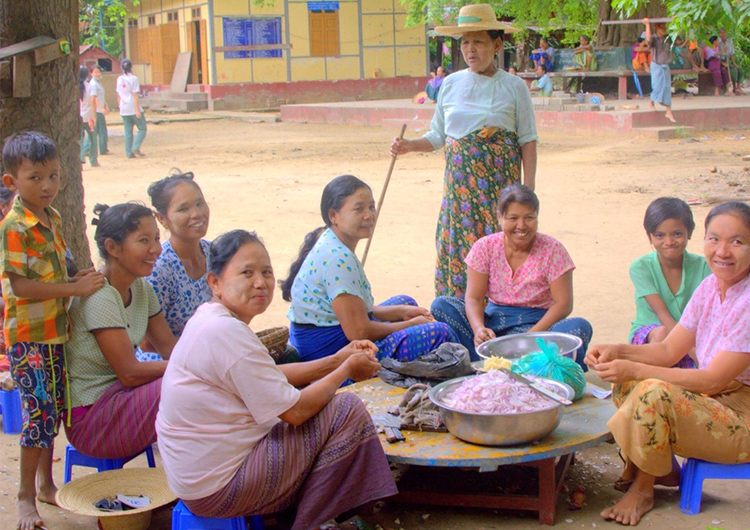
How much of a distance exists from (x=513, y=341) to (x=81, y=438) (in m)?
1.90

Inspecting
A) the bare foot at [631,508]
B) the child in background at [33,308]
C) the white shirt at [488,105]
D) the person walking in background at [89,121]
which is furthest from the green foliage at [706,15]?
the person walking in background at [89,121]

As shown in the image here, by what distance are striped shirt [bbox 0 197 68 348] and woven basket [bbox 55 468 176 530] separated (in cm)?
55

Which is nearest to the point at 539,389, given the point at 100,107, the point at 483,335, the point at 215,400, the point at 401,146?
the point at 483,335

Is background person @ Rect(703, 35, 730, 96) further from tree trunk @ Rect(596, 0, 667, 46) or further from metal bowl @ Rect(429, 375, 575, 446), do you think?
metal bowl @ Rect(429, 375, 575, 446)

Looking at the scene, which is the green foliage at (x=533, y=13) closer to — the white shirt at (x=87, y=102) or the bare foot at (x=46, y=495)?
the white shirt at (x=87, y=102)

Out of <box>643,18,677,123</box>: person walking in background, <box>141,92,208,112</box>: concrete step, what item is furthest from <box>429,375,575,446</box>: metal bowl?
<box>141,92,208,112</box>: concrete step

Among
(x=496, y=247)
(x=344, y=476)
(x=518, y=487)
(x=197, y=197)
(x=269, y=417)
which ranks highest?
(x=197, y=197)

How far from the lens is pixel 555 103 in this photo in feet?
61.4

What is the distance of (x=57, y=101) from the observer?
4543mm

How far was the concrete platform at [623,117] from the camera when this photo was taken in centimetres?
1602

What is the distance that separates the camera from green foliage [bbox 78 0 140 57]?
29208 millimetres

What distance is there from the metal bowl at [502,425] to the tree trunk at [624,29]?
67.7ft

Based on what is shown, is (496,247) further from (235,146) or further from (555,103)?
(555,103)

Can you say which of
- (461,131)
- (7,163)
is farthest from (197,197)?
(461,131)
